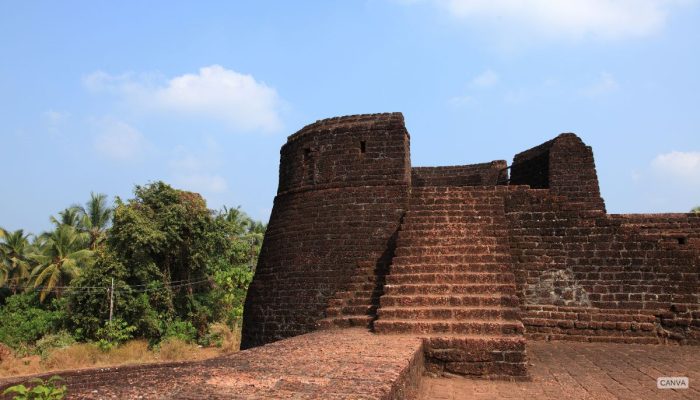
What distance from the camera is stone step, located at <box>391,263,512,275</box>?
7.23m

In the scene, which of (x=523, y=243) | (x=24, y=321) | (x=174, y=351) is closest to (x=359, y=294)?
(x=523, y=243)

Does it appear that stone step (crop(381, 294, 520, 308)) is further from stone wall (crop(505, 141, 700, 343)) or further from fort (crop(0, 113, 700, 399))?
stone wall (crop(505, 141, 700, 343))

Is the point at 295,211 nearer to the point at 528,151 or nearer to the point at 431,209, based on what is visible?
the point at 431,209

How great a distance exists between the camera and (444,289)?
22.6ft

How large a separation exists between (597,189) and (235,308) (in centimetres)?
1520

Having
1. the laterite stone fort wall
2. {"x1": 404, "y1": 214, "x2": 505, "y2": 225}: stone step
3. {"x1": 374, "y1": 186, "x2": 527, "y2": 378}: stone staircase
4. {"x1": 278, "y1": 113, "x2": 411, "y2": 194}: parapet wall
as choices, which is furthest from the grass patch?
{"x1": 374, "y1": 186, "x2": 527, "y2": 378}: stone staircase

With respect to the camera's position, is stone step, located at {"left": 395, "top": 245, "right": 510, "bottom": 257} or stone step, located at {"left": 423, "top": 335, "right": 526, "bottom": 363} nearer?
stone step, located at {"left": 423, "top": 335, "right": 526, "bottom": 363}

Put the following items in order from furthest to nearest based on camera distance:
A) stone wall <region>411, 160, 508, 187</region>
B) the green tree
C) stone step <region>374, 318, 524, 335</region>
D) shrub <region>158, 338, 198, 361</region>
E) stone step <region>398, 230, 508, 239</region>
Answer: the green tree → shrub <region>158, 338, 198, 361</region> → stone wall <region>411, 160, 508, 187</region> → stone step <region>398, 230, 508, 239</region> → stone step <region>374, 318, 524, 335</region>

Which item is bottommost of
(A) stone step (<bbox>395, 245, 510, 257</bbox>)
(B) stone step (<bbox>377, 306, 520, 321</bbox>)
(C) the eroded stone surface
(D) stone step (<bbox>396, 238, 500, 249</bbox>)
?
(C) the eroded stone surface

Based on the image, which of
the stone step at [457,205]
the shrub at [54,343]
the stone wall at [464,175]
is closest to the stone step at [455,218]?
the stone step at [457,205]

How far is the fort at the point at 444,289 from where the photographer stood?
13.7 feet

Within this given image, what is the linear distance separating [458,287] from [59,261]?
24.2m

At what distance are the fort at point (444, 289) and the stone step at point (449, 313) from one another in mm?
16

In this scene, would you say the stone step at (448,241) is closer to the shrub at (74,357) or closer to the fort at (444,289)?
the fort at (444,289)
